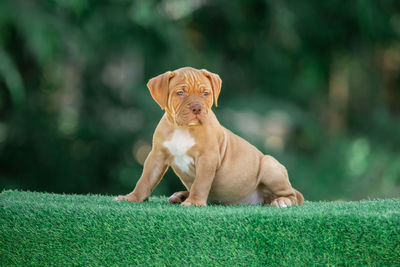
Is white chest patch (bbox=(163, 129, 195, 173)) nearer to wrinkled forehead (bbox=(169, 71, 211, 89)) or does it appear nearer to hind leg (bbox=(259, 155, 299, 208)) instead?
wrinkled forehead (bbox=(169, 71, 211, 89))

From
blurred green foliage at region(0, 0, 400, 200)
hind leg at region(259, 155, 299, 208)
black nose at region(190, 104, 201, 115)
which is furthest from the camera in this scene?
blurred green foliage at region(0, 0, 400, 200)

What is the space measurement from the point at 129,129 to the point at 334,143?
8.82 ft

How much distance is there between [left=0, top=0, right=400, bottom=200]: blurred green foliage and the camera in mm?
6422

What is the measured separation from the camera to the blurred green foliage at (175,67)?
642 cm

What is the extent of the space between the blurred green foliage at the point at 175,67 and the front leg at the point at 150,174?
132 inches

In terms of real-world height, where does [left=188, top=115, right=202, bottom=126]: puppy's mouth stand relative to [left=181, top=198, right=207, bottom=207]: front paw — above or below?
above

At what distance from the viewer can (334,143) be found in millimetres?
6918

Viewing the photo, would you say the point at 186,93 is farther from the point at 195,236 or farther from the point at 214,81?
the point at 195,236

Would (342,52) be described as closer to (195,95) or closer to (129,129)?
(129,129)

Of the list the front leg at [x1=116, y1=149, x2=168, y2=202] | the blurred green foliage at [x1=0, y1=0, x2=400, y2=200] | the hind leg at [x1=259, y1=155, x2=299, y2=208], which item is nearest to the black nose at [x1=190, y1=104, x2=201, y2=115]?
the front leg at [x1=116, y1=149, x2=168, y2=202]

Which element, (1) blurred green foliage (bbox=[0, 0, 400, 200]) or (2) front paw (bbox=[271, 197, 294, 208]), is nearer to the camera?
(2) front paw (bbox=[271, 197, 294, 208])

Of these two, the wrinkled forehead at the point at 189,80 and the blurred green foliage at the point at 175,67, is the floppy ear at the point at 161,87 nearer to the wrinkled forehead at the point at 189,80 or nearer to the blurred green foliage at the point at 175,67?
the wrinkled forehead at the point at 189,80

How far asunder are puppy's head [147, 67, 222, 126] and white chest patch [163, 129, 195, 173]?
0.12 meters

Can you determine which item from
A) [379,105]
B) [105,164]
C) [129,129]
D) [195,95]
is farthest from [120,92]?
[195,95]
